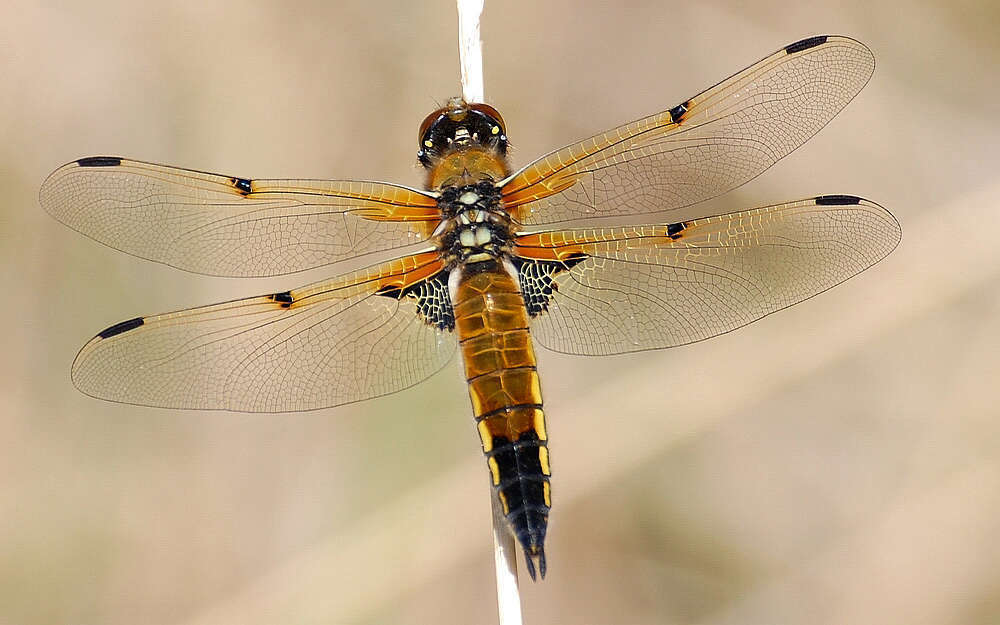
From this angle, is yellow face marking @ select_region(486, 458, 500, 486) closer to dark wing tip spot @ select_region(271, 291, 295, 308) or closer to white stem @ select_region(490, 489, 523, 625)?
white stem @ select_region(490, 489, 523, 625)

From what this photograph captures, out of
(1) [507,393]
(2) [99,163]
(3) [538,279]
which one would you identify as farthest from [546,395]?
(2) [99,163]

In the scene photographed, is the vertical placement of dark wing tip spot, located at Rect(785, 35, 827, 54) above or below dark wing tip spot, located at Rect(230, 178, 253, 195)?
above

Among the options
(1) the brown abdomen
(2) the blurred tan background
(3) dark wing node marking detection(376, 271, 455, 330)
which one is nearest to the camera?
(1) the brown abdomen

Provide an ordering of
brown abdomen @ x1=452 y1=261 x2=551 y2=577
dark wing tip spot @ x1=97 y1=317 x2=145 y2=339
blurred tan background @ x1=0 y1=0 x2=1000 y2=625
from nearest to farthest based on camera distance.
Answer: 1. brown abdomen @ x1=452 y1=261 x2=551 y2=577
2. dark wing tip spot @ x1=97 y1=317 x2=145 y2=339
3. blurred tan background @ x1=0 y1=0 x2=1000 y2=625

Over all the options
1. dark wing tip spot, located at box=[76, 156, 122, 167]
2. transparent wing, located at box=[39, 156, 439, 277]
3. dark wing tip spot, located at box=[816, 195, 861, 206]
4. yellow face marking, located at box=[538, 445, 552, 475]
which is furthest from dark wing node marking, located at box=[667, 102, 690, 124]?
dark wing tip spot, located at box=[76, 156, 122, 167]

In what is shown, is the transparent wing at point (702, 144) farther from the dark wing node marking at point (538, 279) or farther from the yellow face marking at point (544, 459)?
the yellow face marking at point (544, 459)

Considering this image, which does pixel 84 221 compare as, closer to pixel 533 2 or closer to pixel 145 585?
pixel 145 585

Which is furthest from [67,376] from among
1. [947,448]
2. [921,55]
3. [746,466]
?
[921,55]
